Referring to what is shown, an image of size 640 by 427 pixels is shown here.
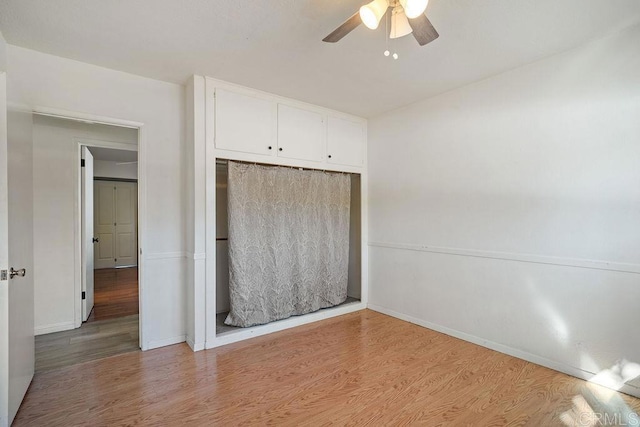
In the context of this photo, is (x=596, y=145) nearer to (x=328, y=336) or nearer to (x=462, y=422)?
→ (x=462, y=422)

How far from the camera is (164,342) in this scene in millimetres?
2865

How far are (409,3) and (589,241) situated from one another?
2.16m

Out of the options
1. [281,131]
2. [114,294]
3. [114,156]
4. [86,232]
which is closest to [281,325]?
[281,131]

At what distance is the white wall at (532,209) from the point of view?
2.14 m

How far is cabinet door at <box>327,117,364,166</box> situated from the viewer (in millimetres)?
3676

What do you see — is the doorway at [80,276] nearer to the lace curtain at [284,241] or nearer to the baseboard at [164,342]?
the baseboard at [164,342]

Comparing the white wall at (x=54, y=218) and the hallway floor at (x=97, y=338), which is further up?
the white wall at (x=54, y=218)

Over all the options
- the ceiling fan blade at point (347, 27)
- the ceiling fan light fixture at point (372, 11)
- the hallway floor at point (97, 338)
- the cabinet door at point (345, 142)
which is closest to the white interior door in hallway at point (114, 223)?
the hallway floor at point (97, 338)

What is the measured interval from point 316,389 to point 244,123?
96.0 inches

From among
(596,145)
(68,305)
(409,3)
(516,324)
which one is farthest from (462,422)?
(68,305)

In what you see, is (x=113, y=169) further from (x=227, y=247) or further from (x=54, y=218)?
(x=227, y=247)

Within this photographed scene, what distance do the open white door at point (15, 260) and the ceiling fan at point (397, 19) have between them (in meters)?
1.90

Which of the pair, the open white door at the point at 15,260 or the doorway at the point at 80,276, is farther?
the doorway at the point at 80,276

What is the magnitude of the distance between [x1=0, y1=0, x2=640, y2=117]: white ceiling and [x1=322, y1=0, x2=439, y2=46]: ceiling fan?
0.68ft
